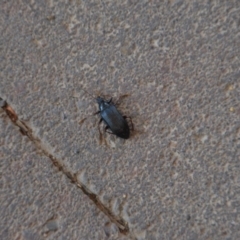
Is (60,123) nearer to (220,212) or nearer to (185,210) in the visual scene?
(185,210)

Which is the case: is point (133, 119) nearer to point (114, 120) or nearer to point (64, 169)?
point (114, 120)

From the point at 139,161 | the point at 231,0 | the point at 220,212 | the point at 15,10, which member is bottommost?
the point at 220,212

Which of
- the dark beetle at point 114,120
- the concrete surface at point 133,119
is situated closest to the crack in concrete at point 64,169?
the concrete surface at point 133,119

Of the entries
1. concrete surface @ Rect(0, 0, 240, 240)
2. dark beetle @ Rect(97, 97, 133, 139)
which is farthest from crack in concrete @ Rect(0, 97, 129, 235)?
dark beetle @ Rect(97, 97, 133, 139)

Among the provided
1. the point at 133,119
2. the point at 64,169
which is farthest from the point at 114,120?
the point at 64,169

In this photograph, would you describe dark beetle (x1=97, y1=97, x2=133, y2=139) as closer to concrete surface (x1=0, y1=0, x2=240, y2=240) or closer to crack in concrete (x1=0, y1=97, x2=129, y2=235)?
concrete surface (x1=0, y1=0, x2=240, y2=240)

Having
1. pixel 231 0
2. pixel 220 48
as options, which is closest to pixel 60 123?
pixel 220 48
